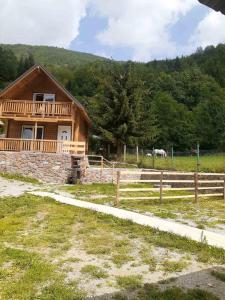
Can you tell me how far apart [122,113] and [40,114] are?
306 inches

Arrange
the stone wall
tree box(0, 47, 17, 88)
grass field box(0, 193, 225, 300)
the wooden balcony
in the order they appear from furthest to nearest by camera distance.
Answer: tree box(0, 47, 17, 88)
the wooden balcony
the stone wall
grass field box(0, 193, 225, 300)

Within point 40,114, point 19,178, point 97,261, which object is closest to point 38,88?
point 40,114

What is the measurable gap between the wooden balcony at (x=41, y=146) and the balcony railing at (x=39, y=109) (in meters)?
2.72

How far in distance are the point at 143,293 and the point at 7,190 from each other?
1286cm

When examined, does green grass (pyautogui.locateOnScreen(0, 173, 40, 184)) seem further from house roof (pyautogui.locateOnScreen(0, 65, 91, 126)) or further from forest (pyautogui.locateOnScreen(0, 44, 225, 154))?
forest (pyautogui.locateOnScreen(0, 44, 225, 154))

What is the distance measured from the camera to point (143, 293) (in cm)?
616

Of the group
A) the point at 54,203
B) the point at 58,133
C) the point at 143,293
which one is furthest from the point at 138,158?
the point at 143,293

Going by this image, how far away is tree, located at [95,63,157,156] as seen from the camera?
33969mm

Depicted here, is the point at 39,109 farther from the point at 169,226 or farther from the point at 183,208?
the point at 169,226

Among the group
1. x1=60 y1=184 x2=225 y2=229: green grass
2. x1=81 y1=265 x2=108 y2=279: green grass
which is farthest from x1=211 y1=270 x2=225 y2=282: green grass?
x1=60 y1=184 x2=225 y2=229: green grass

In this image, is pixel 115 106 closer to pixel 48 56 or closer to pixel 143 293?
pixel 143 293

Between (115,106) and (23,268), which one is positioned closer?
(23,268)

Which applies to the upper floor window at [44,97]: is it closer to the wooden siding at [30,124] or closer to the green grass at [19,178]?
the wooden siding at [30,124]

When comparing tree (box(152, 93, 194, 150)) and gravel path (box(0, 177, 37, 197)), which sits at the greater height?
tree (box(152, 93, 194, 150))
